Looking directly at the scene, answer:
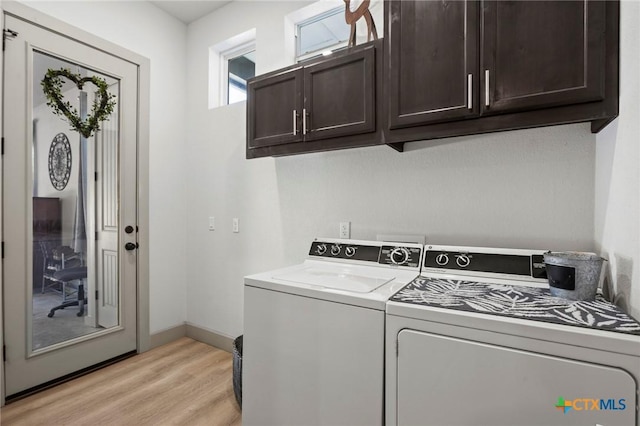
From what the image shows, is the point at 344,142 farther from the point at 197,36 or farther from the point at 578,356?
the point at 197,36

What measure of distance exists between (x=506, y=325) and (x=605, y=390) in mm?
262

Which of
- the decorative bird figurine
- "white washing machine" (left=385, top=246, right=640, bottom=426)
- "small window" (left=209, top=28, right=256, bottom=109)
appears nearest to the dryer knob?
"white washing machine" (left=385, top=246, right=640, bottom=426)

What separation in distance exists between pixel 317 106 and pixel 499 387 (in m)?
1.56

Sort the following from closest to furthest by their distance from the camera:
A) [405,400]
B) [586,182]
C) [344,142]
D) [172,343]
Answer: [405,400] → [586,182] → [344,142] → [172,343]

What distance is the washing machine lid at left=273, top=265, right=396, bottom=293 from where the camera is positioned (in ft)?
4.47

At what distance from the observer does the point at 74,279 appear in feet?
7.64

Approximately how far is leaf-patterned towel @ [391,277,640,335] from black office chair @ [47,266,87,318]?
2.39m

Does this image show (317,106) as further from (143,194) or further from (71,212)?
(71,212)

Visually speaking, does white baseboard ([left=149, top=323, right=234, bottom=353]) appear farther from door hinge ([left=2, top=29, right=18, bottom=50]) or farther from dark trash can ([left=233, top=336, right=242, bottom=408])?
door hinge ([left=2, top=29, right=18, bottom=50])

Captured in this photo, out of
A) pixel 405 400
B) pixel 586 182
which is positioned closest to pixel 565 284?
pixel 586 182

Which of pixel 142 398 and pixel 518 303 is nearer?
pixel 518 303

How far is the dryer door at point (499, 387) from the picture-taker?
0.83 meters

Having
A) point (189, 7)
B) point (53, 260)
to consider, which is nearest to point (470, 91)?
point (189, 7)

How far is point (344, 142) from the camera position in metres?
1.75
